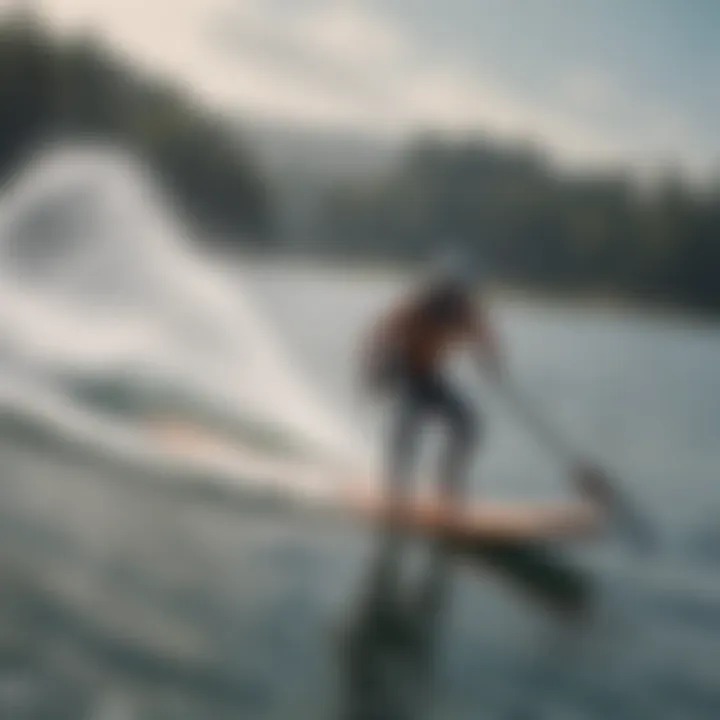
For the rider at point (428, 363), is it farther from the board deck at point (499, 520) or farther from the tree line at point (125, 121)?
the tree line at point (125, 121)

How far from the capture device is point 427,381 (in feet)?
3.22

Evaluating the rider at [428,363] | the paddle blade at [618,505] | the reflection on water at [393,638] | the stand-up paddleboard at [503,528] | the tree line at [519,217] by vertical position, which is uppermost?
the tree line at [519,217]

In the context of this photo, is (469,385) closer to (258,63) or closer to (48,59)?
(258,63)

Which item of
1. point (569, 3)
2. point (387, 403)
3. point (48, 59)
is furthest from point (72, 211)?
point (569, 3)

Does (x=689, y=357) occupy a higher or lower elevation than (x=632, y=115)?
lower

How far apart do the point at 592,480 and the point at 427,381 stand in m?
0.16

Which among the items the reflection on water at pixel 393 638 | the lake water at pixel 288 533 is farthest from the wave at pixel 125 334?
the reflection on water at pixel 393 638

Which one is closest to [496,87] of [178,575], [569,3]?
[569,3]

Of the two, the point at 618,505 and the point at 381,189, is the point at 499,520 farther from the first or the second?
the point at 381,189

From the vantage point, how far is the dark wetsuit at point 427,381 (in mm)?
976

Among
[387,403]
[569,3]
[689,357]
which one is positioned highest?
[569,3]

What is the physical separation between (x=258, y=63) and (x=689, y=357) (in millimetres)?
437

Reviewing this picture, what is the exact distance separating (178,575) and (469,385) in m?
0.28

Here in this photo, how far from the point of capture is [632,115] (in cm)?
101
